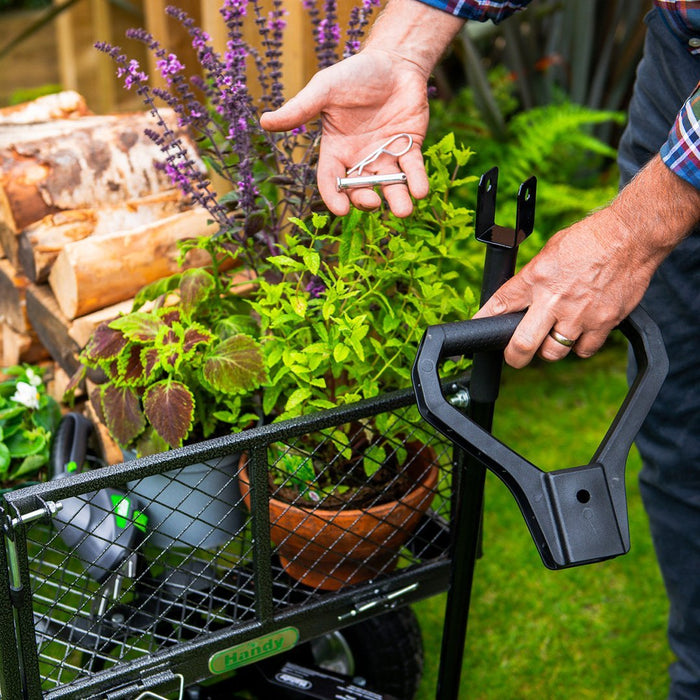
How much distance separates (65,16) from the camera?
4090 millimetres

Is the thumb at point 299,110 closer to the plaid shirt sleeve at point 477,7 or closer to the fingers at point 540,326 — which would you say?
the plaid shirt sleeve at point 477,7

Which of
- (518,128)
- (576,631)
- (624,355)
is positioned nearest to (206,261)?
(576,631)

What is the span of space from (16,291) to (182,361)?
0.77 m

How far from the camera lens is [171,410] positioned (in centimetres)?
120

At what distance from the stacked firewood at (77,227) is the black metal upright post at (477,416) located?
762mm

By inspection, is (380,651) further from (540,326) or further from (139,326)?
(540,326)

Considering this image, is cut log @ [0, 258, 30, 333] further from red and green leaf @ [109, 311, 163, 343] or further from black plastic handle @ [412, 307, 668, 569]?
black plastic handle @ [412, 307, 668, 569]

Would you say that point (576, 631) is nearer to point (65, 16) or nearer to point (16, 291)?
point (16, 291)

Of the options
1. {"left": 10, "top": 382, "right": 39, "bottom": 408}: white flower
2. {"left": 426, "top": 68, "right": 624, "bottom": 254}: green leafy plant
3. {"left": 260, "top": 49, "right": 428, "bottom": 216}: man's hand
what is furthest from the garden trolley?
{"left": 426, "top": 68, "right": 624, "bottom": 254}: green leafy plant

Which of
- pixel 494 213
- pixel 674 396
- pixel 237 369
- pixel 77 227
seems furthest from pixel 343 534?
pixel 77 227

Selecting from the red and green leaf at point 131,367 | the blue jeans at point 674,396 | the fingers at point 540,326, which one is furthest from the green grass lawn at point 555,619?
the fingers at point 540,326

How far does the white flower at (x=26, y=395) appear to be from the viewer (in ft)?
4.99

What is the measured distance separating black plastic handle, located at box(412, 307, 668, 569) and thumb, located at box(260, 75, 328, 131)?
0.40 metres

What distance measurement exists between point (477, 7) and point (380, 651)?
112 cm
